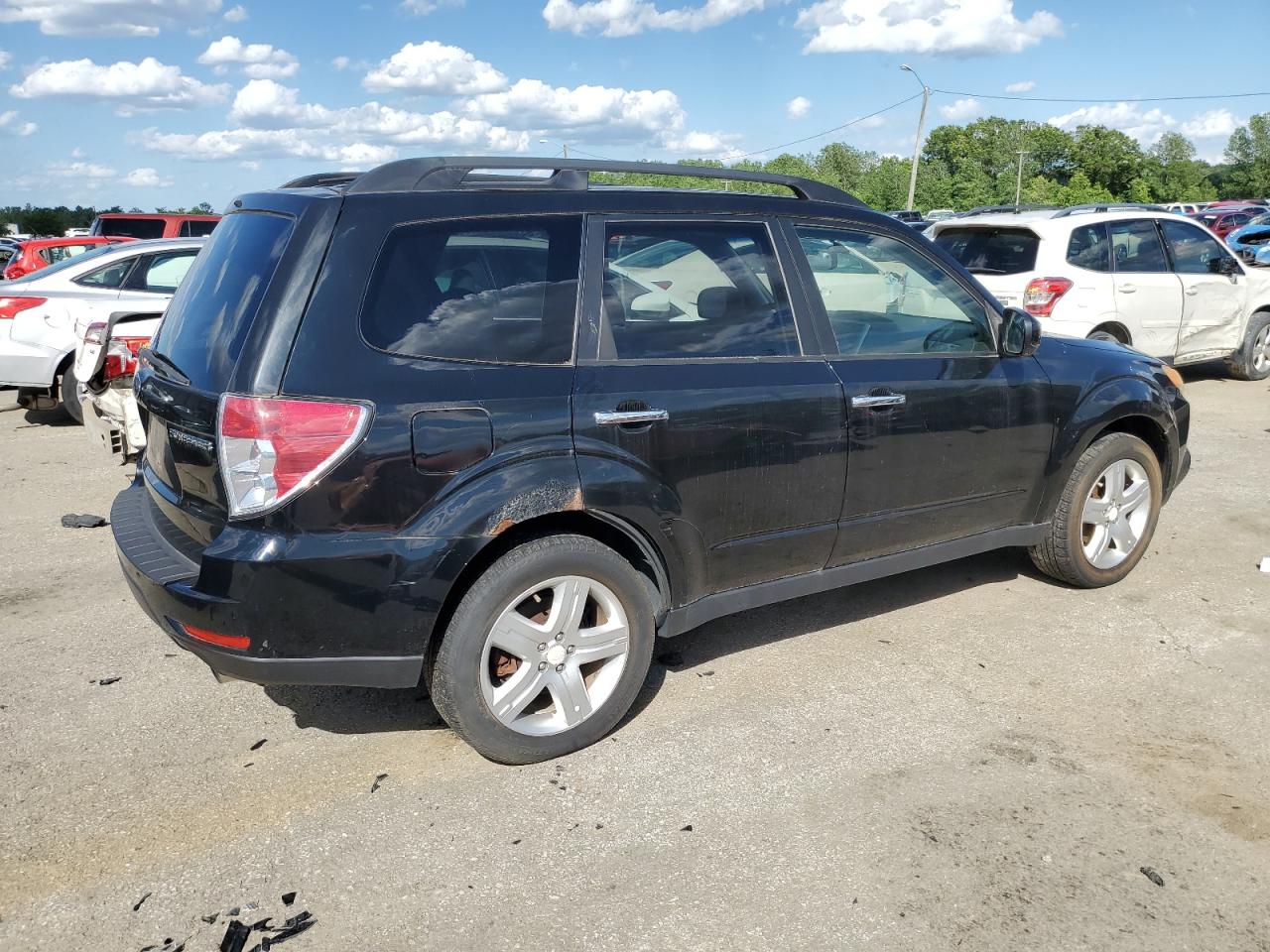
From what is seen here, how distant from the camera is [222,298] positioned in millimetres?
3477

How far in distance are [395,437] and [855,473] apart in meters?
1.85

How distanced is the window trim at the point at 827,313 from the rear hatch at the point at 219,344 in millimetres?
1819

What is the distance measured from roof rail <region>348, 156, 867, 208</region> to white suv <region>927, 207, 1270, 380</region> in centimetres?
577

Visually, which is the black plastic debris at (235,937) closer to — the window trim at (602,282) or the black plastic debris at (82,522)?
the window trim at (602,282)

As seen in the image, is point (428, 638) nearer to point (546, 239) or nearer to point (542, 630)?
point (542, 630)

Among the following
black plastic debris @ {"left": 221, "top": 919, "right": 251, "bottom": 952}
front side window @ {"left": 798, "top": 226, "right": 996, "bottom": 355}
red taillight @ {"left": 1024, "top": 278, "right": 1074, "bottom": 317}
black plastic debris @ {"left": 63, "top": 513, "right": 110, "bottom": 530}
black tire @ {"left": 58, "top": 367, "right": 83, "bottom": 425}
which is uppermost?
front side window @ {"left": 798, "top": 226, "right": 996, "bottom": 355}

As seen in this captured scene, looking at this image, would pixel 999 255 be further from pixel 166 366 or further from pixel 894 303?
pixel 166 366

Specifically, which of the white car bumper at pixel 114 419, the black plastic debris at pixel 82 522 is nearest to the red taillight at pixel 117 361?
the white car bumper at pixel 114 419

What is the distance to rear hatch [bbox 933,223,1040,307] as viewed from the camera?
30.3 ft

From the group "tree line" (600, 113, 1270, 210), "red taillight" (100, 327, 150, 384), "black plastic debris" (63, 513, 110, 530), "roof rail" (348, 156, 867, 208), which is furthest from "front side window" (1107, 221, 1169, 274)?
"tree line" (600, 113, 1270, 210)

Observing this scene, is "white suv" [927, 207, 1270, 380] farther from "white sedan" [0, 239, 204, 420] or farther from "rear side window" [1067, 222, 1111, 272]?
"white sedan" [0, 239, 204, 420]

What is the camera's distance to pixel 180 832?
10.5 feet

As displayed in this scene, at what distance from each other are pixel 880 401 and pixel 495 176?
1.68 m

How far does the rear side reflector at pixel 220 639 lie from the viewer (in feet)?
10.4
